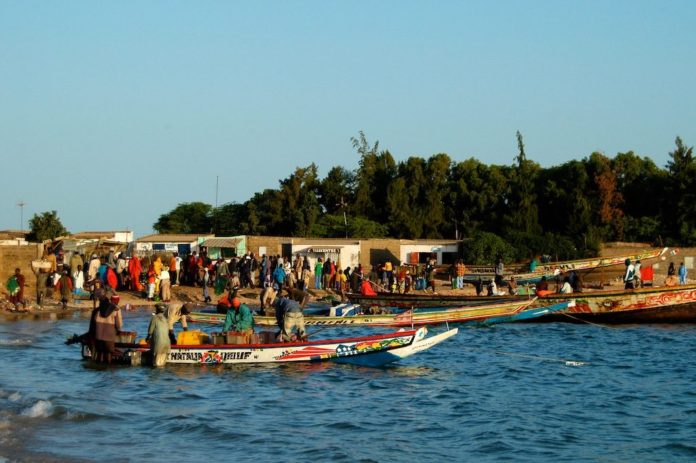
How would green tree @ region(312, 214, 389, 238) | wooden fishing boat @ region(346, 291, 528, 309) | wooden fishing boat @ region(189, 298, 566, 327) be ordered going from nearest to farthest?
wooden fishing boat @ region(189, 298, 566, 327) → wooden fishing boat @ region(346, 291, 528, 309) → green tree @ region(312, 214, 389, 238)

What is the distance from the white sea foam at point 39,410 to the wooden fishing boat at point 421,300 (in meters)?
16.4

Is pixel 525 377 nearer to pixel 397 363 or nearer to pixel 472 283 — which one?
pixel 397 363

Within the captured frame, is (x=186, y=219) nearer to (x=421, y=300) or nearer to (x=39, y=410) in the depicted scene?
(x=421, y=300)

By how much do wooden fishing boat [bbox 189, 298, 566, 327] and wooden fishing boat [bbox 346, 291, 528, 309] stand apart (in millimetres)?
571

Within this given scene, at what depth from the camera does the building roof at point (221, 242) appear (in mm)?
48531

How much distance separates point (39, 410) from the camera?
16531 millimetres

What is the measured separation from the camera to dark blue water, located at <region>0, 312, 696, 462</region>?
47.5ft

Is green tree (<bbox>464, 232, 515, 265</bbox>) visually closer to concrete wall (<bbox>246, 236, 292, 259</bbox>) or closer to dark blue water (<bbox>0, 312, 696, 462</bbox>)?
concrete wall (<bbox>246, 236, 292, 259</bbox>)

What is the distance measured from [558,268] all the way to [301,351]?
27203 mm

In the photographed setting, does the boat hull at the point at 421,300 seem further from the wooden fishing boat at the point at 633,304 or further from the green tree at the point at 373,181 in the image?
the green tree at the point at 373,181

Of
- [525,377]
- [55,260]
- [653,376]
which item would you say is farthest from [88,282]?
[653,376]

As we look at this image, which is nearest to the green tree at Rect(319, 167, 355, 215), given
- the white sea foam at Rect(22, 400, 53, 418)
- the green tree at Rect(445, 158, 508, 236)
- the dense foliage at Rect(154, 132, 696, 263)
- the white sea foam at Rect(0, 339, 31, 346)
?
the dense foliage at Rect(154, 132, 696, 263)

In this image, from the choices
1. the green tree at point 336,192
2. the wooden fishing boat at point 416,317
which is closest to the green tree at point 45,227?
the green tree at point 336,192

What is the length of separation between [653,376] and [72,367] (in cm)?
1377
